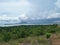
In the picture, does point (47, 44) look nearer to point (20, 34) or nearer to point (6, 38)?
point (6, 38)

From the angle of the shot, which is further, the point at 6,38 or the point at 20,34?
the point at 20,34

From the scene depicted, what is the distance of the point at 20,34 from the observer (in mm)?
41656

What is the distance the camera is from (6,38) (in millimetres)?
34844

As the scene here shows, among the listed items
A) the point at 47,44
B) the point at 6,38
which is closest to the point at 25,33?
the point at 6,38

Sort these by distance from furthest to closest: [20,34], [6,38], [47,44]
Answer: [20,34] → [6,38] → [47,44]

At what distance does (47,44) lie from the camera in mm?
Answer: 17391

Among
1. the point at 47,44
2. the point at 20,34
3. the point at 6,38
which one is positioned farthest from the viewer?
the point at 20,34

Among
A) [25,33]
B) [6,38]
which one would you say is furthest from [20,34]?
[6,38]

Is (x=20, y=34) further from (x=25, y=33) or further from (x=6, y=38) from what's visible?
(x=6, y=38)

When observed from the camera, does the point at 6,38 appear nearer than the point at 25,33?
Yes

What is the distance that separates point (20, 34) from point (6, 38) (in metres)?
7.06

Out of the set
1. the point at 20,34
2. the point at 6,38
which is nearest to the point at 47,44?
the point at 6,38

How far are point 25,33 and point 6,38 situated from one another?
8.49 m

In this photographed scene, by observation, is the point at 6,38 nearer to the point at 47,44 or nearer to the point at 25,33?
the point at 25,33
